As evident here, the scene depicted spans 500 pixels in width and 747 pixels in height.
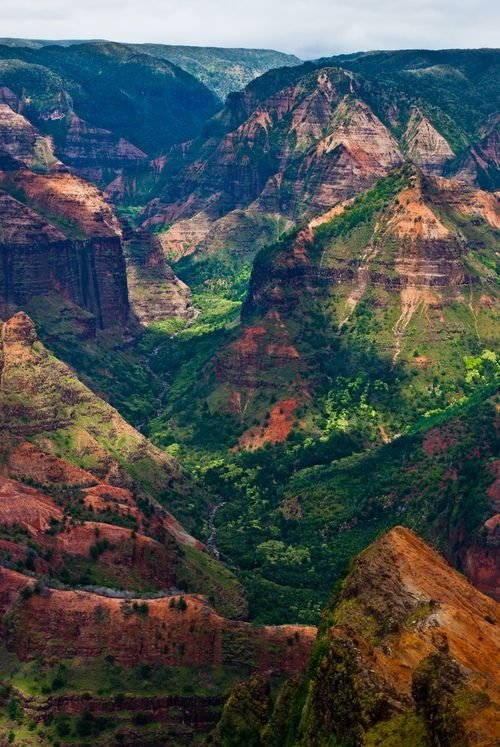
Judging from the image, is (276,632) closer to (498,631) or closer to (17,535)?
(17,535)

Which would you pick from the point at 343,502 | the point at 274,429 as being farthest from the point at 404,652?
the point at 274,429

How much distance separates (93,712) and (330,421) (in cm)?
9917

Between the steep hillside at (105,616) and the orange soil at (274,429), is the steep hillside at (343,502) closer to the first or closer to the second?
the orange soil at (274,429)

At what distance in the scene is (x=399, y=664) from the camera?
6112 cm

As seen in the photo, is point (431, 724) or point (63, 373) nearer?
point (431, 724)

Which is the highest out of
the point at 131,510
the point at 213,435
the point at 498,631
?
the point at 498,631

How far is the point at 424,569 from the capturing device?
6888 centimetres

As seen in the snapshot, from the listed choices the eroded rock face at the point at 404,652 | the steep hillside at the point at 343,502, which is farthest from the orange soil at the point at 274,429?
the eroded rock face at the point at 404,652

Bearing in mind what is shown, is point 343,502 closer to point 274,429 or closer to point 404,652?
point 274,429

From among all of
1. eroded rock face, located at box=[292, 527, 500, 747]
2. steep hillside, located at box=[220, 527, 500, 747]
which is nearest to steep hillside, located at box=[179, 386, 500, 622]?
steep hillside, located at box=[220, 527, 500, 747]

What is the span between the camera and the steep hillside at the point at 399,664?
54.2 meters

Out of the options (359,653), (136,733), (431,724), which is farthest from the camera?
(136,733)

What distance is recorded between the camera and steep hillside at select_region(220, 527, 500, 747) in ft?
178

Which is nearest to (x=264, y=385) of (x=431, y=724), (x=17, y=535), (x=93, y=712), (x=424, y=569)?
(x=17, y=535)
